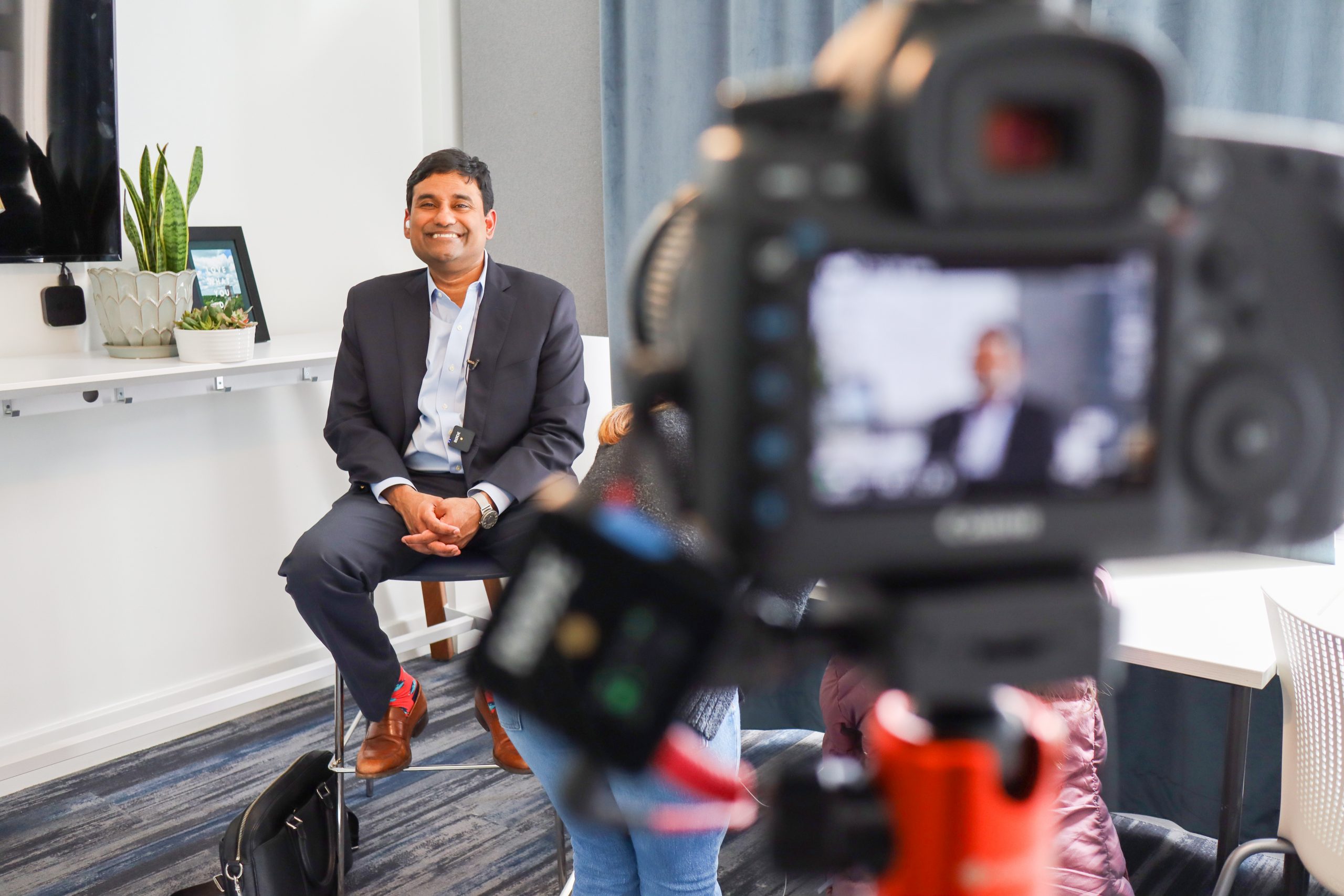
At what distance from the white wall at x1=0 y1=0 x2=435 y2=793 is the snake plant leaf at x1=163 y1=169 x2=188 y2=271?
7.7 inches

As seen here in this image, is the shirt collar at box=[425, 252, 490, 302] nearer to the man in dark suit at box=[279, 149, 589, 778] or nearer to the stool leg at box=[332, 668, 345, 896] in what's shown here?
the man in dark suit at box=[279, 149, 589, 778]

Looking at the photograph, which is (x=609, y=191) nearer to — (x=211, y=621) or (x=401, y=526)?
(x=401, y=526)

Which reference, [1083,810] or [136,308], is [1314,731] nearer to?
[1083,810]

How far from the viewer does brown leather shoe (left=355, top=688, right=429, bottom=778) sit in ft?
7.52

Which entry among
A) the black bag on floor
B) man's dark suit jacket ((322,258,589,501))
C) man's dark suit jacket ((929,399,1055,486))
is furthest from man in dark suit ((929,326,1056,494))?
man's dark suit jacket ((322,258,589,501))

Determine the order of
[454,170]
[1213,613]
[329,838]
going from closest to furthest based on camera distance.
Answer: [1213,613]
[329,838]
[454,170]

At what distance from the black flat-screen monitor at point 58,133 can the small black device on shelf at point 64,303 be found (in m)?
0.09

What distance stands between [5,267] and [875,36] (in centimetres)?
270

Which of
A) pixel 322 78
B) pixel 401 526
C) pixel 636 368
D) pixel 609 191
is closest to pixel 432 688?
pixel 401 526

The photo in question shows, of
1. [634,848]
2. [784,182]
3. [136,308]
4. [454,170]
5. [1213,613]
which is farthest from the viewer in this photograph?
[454,170]

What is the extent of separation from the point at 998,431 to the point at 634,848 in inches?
48.3

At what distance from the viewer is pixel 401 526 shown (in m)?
2.34

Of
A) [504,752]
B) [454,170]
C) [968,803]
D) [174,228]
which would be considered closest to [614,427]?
[504,752]

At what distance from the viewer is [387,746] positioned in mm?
2320
